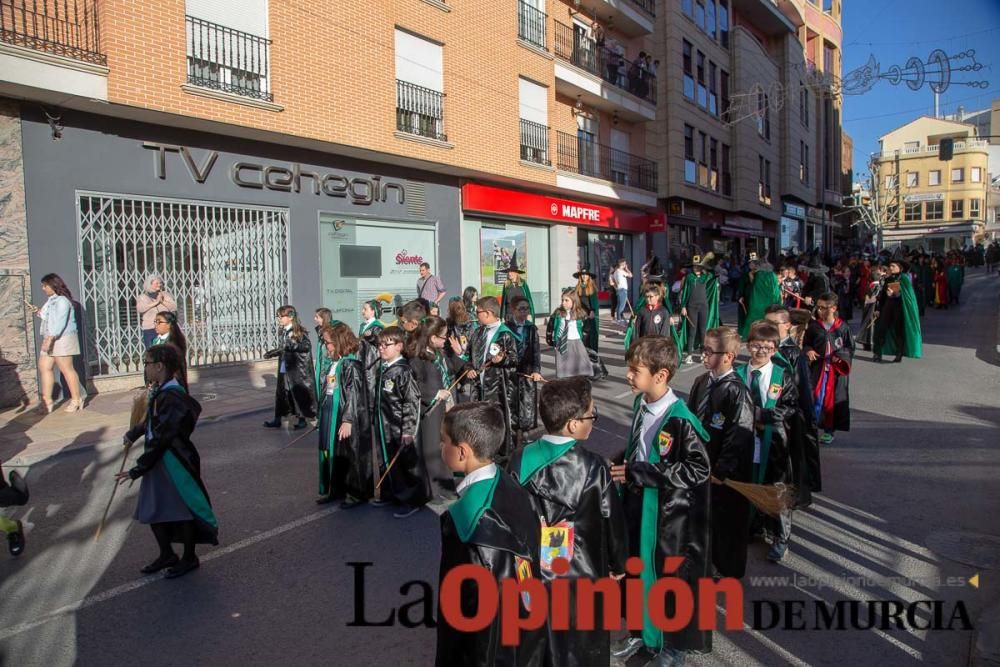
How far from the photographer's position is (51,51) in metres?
10.0

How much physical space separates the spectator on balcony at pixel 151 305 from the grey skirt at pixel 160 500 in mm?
6481

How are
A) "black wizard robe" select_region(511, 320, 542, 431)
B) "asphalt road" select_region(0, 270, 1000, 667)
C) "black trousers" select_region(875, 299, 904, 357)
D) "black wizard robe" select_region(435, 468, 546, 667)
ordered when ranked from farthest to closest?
"black trousers" select_region(875, 299, 904, 357)
"black wizard robe" select_region(511, 320, 542, 431)
"asphalt road" select_region(0, 270, 1000, 667)
"black wizard robe" select_region(435, 468, 546, 667)

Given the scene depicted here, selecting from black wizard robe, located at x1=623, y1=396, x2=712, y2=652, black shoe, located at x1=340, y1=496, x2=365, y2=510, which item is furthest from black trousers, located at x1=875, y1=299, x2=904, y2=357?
black wizard robe, located at x1=623, y1=396, x2=712, y2=652

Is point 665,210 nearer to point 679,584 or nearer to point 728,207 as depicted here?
point 728,207

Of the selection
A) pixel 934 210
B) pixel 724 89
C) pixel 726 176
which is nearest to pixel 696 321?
pixel 726 176

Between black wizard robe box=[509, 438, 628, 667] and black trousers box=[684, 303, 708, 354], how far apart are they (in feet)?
36.0

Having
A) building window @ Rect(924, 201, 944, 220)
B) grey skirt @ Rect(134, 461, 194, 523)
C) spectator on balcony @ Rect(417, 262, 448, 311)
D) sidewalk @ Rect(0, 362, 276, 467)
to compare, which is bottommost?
sidewalk @ Rect(0, 362, 276, 467)

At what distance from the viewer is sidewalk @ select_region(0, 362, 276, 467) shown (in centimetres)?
777

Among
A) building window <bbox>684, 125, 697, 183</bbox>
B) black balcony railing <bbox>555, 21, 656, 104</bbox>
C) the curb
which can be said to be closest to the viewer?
the curb

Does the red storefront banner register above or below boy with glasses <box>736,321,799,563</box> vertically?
above

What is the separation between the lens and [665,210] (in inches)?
1083

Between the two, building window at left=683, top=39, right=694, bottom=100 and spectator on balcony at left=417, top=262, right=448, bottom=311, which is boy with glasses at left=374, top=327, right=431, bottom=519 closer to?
spectator on balcony at left=417, top=262, right=448, bottom=311

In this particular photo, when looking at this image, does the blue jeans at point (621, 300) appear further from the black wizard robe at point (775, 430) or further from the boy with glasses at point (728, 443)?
the boy with glasses at point (728, 443)

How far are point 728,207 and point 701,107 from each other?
5.11 m
